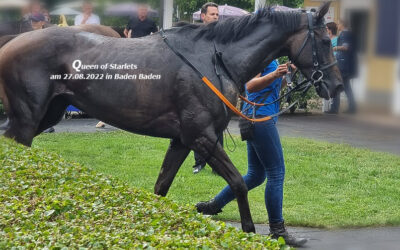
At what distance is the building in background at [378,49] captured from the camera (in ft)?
2.36

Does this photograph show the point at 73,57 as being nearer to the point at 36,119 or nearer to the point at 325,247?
the point at 36,119

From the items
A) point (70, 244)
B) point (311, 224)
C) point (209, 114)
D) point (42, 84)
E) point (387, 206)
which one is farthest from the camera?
point (387, 206)

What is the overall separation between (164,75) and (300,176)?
388 centimetres

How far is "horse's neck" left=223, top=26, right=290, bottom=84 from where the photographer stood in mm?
5328

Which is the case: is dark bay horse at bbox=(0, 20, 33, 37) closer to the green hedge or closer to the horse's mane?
the green hedge

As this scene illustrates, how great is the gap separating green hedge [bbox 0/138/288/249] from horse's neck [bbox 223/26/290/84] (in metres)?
1.46

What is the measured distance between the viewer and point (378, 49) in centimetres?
72

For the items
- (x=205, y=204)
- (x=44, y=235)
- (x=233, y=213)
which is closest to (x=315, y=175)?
(x=233, y=213)

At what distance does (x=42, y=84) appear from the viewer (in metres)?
5.66

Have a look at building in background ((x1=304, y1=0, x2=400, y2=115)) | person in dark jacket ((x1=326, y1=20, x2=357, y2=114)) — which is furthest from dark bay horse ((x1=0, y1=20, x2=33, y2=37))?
building in background ((x1=304, y1=0, x2=400, y2=115))

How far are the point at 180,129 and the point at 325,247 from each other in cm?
163

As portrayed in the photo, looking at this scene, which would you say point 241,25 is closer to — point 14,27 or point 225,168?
point 225,168

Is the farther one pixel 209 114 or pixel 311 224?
pixel 311 224

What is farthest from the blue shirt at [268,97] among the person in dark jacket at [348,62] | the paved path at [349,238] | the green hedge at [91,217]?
the person in dark jacket at [348,62]
